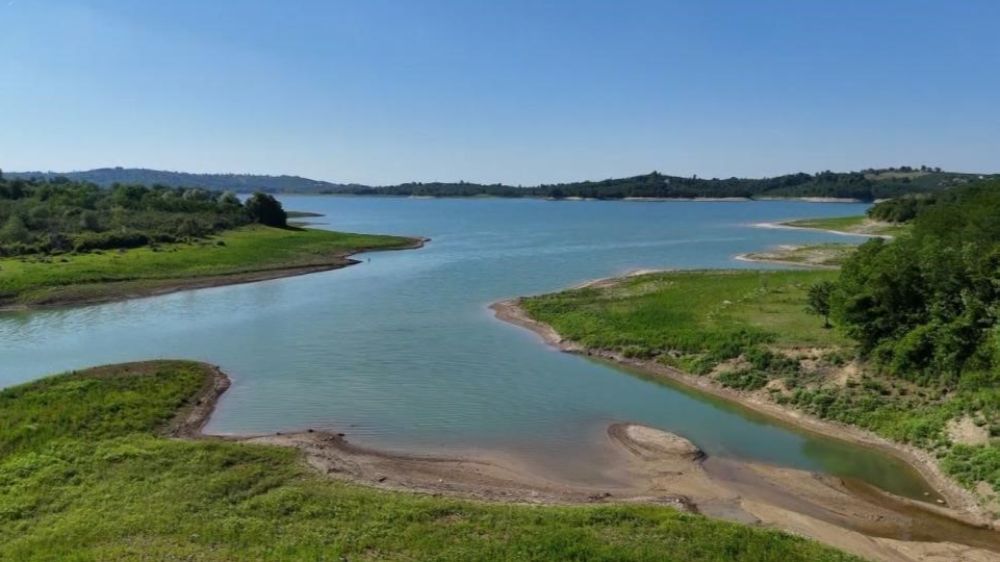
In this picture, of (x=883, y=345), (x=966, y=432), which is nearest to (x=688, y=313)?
(x=883, y=345)

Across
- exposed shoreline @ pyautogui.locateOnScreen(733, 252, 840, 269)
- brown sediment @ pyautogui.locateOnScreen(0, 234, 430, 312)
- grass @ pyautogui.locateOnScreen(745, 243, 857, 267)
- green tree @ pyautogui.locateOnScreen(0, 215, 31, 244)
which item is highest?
green tree @ pyautogui.locateOnScreen(0, 215, 31, 244)

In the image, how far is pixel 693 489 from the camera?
74.3 ft

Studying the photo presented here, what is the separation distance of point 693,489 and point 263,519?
12.9 m

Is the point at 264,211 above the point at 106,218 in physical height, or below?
above

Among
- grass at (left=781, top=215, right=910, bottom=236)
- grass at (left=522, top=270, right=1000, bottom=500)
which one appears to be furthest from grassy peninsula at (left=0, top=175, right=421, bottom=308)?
grass at (left=781, top=215, right=910, bottom=236)

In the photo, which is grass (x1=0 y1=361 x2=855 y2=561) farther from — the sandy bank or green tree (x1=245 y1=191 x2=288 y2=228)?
green tree (x1=245 y1=191 x2=288 y2=228)

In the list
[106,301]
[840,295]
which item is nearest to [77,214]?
[106,301]

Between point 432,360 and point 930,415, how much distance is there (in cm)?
2316

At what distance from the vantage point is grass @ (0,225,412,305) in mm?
58562

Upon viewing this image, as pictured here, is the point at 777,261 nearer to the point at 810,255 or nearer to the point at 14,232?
the point at 810,255

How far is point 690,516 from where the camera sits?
1903 centimetres

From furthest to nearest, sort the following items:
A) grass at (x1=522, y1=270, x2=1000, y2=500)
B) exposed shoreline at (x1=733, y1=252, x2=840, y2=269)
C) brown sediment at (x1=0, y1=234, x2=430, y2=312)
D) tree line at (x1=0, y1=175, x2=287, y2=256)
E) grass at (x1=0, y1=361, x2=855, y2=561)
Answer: tree line at (x1=0, y1=175, x2=287, y2=256) → exposed shoreline at (x1=733, y1=252, x2=840, y2=269) → brown sediment at (x1=0, y1=234, x2=430, y2=312) → grass at (x1=522, y1=270, x2=1000, y2=500) → grass at (x1=0, y1=361, x2=855, y2=561)

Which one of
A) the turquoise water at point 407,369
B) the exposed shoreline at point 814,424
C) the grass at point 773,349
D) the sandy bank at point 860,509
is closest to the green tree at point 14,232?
the turquoise water at point 407,369

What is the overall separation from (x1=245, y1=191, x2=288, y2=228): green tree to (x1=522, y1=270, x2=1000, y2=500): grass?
78.4 m
